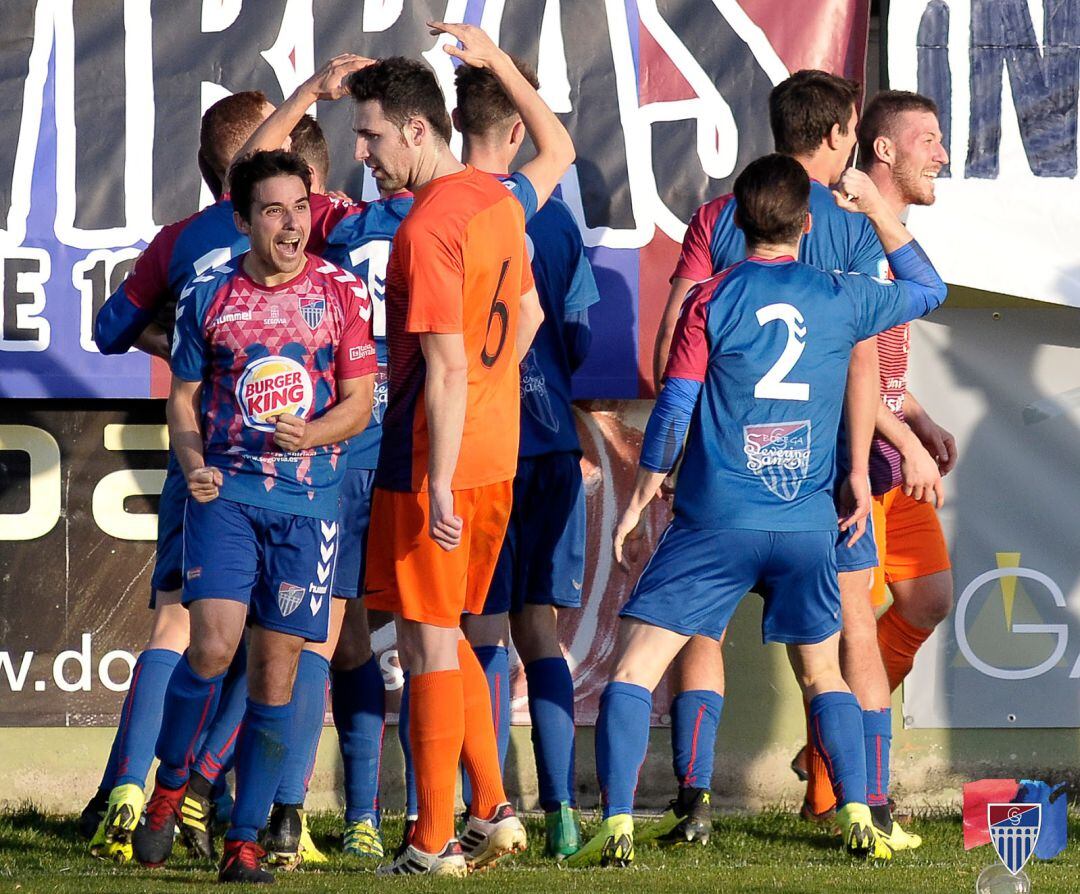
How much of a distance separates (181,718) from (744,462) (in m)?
1.61

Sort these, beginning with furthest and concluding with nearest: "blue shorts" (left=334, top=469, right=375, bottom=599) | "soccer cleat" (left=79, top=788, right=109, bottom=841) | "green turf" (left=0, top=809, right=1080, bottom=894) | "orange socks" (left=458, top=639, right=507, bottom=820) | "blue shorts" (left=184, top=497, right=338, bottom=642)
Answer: "soccer cleat" (left=79, top=788, right=109, bottom=841) → "blue shorts" (left=334, top=469, right=375, bottom=599) → "orange socks" (left=458, top=639, right=507, bottom=820) → "blue shorts" (left=184, top=497, right=338, bottom=642) → "green turf" (left=0, top=809, right=1080, bottom=894)

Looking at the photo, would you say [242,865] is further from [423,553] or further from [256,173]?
[256,173]

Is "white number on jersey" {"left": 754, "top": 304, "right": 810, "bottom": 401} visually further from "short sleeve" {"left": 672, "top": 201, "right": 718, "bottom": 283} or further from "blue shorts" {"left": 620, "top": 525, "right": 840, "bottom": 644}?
"short sleeve" {"left": 672, "top": 201, "right": 718, "bottom": 283}

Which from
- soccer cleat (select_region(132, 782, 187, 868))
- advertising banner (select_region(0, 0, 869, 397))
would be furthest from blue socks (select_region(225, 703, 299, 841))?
advertising banner (select_region(0, 0, 869, 397))

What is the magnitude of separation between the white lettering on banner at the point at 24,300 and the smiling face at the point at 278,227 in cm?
164

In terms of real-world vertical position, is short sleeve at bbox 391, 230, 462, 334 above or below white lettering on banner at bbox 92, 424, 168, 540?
above

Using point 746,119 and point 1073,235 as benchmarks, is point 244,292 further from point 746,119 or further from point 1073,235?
point 1073,235

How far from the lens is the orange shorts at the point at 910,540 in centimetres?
574

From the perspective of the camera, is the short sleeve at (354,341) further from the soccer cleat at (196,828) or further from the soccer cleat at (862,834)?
the soccer cleat at (862,834)

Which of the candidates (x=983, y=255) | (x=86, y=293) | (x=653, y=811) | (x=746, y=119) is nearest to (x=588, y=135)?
(x=746, y=119)

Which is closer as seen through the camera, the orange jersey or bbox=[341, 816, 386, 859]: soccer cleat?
the orange jersey

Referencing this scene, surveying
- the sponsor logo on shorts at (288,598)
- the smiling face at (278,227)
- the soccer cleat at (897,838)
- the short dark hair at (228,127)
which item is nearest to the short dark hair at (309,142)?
the short dark hair at (228,127)

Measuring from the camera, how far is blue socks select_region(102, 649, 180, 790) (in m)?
5.00

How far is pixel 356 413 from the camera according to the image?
4562mm
